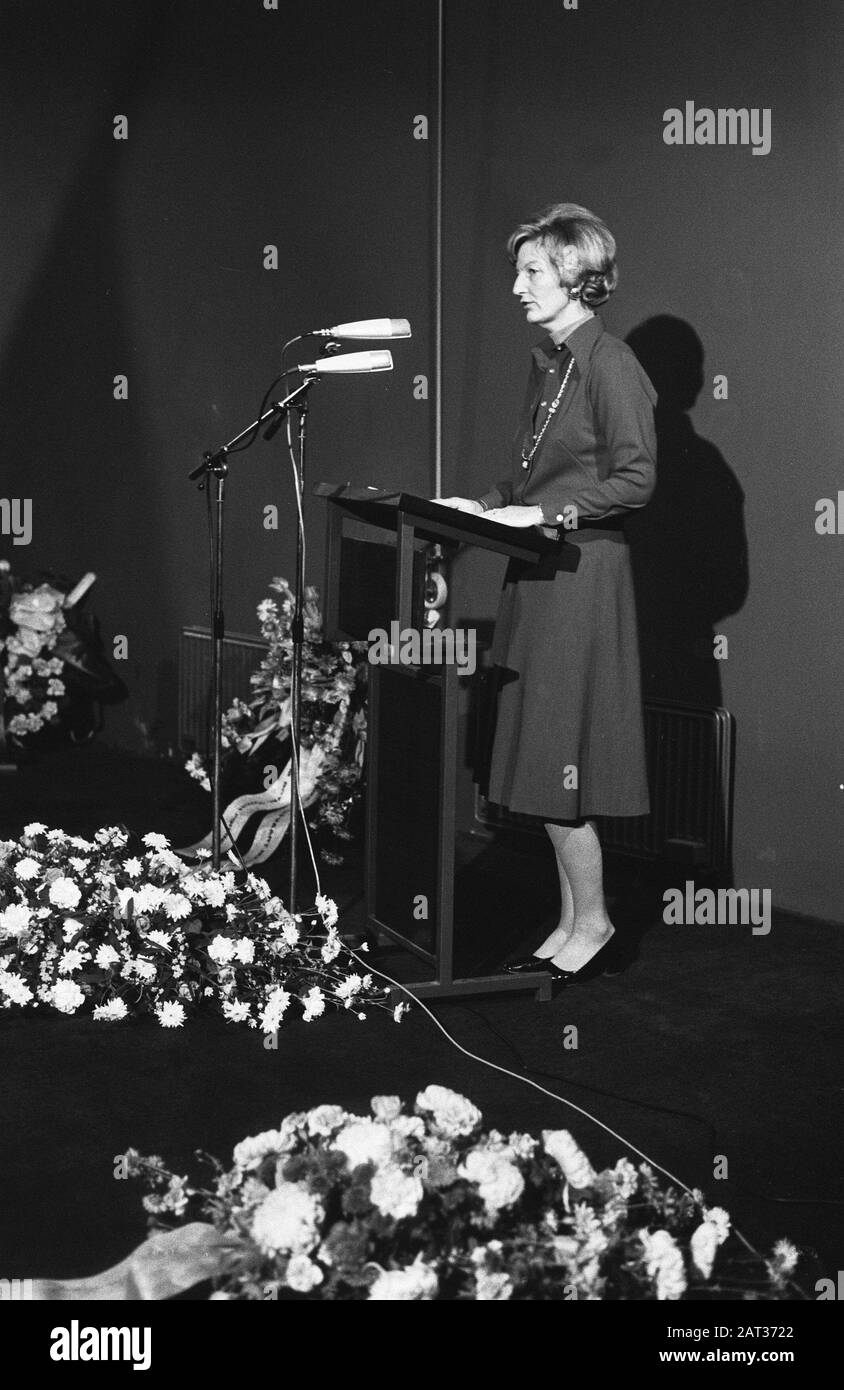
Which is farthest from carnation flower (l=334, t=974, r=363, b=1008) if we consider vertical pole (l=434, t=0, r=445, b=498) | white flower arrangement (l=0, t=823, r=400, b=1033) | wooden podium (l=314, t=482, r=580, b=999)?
vertical pole (l=434, t=0, r=445, b=498)

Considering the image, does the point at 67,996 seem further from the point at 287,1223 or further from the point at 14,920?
the point at 287,1223

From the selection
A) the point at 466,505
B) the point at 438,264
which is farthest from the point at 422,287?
the point at 466,505

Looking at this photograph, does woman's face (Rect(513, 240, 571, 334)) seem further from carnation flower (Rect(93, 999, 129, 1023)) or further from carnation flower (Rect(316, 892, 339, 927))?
carnation flower (Rect(93, 999, 129, 1023))

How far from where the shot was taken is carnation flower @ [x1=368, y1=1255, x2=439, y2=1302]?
5.56ft

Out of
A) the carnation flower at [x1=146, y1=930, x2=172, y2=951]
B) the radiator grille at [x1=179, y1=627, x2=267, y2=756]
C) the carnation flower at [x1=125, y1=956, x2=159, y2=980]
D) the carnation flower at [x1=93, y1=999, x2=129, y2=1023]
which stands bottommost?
the carnation flower at [x1=93, y1=999, x2=129, y2=1023]

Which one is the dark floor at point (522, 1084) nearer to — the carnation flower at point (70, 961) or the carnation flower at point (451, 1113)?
the carnation flower at point (70, 961)

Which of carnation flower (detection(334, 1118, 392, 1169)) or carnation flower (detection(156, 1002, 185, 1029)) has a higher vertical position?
carnation flower (detection(334, 1118, 392, 1169))

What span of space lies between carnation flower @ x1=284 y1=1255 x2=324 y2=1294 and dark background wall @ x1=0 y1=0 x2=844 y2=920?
9.70 ft

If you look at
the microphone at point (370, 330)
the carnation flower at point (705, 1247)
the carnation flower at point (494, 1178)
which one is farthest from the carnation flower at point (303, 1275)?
the microphone at point (370, 330)

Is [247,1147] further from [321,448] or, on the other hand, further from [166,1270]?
[321,448]

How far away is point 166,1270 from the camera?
1939 millimetres

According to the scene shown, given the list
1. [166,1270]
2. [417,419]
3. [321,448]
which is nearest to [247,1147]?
[166,1270]

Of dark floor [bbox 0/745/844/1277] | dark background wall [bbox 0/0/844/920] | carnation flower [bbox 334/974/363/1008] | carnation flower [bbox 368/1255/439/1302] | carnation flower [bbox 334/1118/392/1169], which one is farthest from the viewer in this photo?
dark background wall [bbox 0/0/844/920]

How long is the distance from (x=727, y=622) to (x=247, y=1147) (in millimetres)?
3057
